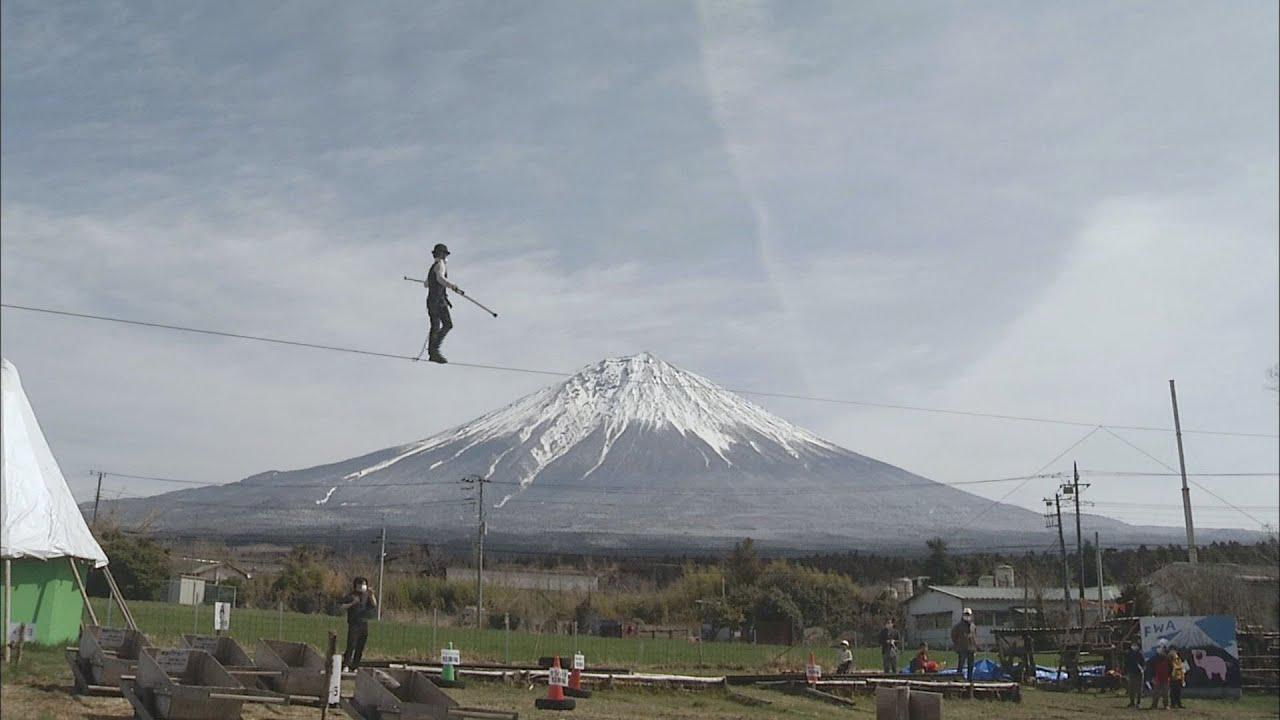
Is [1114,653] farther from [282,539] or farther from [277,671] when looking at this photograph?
[282,539]

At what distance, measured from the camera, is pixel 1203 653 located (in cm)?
3095

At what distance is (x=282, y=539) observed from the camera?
151500mm

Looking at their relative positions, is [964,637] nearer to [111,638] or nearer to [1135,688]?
[1135,688]

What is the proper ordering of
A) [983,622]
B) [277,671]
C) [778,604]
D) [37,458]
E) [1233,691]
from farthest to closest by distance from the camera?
[983,622] < [778,604] < [1233,691] < [37,458] < [277,671]

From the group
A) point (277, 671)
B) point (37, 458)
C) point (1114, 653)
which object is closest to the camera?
point (277, 671)

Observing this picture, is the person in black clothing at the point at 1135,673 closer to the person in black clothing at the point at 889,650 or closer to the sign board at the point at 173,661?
the person in black clothing at the point at 889,650

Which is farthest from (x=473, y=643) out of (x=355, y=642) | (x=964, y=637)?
(x=355, y=642)

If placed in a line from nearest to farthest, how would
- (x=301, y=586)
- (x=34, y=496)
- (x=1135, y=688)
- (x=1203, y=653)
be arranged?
1. (x=34, y=496)
2. (x=1135, y=688)
3. (x=1203, y=653)
4. (x=301, y=586)

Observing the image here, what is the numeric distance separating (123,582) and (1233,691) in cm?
4195

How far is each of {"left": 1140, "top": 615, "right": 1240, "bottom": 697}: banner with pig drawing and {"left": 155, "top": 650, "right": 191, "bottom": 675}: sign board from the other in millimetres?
23275

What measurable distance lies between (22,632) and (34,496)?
479 cm

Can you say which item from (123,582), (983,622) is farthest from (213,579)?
(983,622)

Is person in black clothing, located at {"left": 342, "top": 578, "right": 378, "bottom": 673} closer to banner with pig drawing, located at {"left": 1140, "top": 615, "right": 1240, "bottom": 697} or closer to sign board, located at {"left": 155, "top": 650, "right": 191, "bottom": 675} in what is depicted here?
sign board, located at {"left": 155, "top": 650, "right": 191, "bottom": 675}

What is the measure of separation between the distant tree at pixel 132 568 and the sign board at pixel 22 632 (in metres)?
29.4
